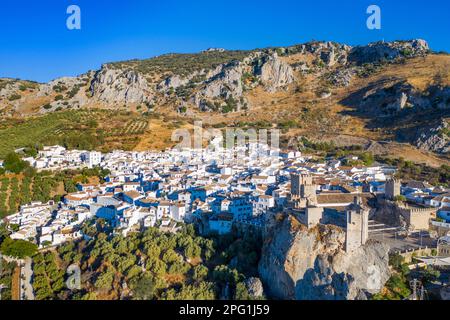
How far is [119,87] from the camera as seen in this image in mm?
72438

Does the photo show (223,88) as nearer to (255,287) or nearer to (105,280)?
(105,280)

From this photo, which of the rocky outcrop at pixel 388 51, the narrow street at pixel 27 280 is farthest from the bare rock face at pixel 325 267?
the rocky outcrop at pixel 388 51

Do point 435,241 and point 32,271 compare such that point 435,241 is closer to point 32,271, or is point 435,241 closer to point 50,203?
point 32,271

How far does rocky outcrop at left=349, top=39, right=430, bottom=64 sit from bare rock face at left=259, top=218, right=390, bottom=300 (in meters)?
64.5

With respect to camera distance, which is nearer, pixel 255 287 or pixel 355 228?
pixel 355 228

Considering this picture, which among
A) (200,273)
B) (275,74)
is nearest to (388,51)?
(275,74)

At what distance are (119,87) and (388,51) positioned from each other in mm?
49887

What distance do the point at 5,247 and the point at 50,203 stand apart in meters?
8.09

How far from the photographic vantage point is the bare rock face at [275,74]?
7750 cm

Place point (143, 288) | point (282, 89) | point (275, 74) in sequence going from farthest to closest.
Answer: point (275, 74) → point (282, 89) → point (143, 288)

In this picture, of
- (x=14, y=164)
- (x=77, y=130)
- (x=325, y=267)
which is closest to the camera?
(x=325, y=267)

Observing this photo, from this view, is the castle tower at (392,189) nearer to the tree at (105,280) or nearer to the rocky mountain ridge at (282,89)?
the tree at (105,280)
